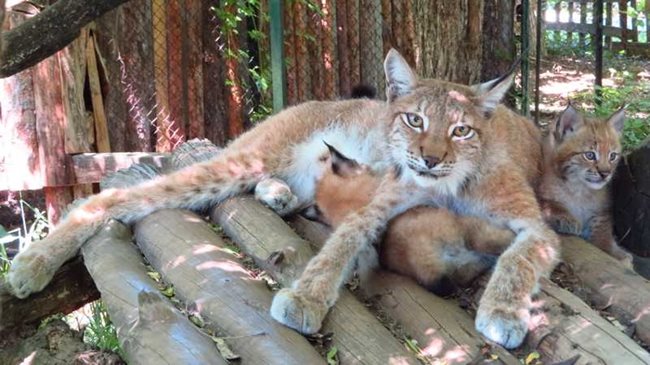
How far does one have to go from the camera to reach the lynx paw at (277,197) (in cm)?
521

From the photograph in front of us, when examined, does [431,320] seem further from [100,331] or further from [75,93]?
[75,93]

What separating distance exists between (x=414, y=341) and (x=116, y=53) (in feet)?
16.2

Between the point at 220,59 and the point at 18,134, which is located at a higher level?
the point at 220,59

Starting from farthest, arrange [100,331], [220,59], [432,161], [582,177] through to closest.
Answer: [220,59]
[100,331]
[582,177]
[432,161]

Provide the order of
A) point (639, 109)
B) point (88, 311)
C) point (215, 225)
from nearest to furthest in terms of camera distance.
Result: point (215, 225) → point (88, 311) → point (639, 109)

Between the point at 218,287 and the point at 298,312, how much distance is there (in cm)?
56

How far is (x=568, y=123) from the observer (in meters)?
5.34

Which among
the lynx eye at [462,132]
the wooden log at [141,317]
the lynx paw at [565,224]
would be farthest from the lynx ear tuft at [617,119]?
the wooden log at [141,317]

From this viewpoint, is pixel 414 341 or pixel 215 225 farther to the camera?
pixel 215 225

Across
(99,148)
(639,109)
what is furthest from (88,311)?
(639,109)

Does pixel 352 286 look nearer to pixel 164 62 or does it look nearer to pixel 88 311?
pixel 88 311

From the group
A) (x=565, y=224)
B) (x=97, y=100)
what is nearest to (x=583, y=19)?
(x=97, y=100)

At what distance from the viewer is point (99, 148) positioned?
742cm

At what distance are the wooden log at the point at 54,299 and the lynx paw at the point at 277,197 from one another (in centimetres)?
120
